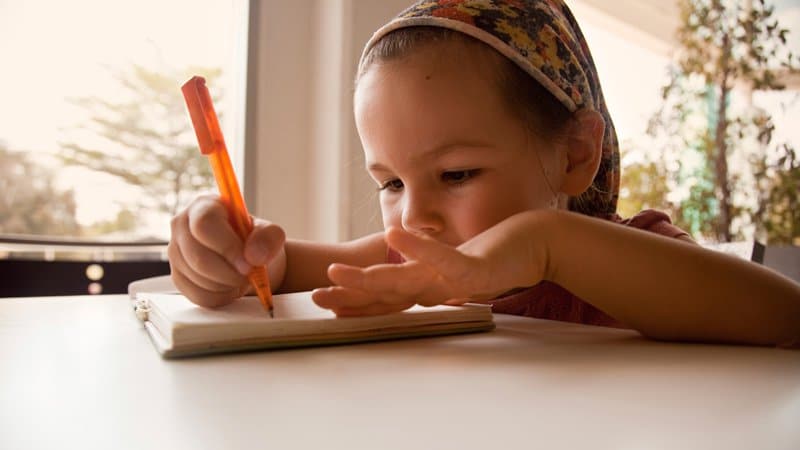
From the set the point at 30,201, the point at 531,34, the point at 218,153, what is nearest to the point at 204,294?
the point at 218,153

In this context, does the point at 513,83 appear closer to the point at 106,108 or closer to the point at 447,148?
the point at 447,148

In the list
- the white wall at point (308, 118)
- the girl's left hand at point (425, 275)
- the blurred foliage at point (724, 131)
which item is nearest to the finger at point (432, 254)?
the girl's left hand at point (425, 275)

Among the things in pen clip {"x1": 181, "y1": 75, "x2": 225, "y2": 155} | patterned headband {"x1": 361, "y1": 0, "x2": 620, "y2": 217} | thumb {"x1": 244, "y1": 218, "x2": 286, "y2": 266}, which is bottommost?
thumb {"x1": 244, "y1": 218, "x2": 286, "y2": 266}

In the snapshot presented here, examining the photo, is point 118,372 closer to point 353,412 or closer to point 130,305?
point 353,412

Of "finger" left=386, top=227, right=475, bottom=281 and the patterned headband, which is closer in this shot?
"finger" left=386, top=227, right=475, bottom=281

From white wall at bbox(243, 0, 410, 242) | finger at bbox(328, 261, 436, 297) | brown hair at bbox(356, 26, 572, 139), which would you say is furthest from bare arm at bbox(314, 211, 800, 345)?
white wall at bbox(243, 0, 410, 242)

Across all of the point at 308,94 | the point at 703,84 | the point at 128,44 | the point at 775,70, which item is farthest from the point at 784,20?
the point at 128,44

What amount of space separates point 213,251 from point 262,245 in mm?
69

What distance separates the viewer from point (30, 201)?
1.35 m

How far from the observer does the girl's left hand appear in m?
0.39

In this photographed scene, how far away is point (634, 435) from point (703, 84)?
211 centimetres

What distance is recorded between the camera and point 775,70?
76.1 inches

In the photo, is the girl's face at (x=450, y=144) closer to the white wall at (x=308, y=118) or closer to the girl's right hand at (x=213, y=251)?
the girl's right hand at (x=213, y=251)

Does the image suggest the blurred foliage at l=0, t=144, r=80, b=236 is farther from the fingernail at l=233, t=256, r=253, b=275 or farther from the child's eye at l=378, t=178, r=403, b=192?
the fingernail at l=233, t=256, r=253, b=275
